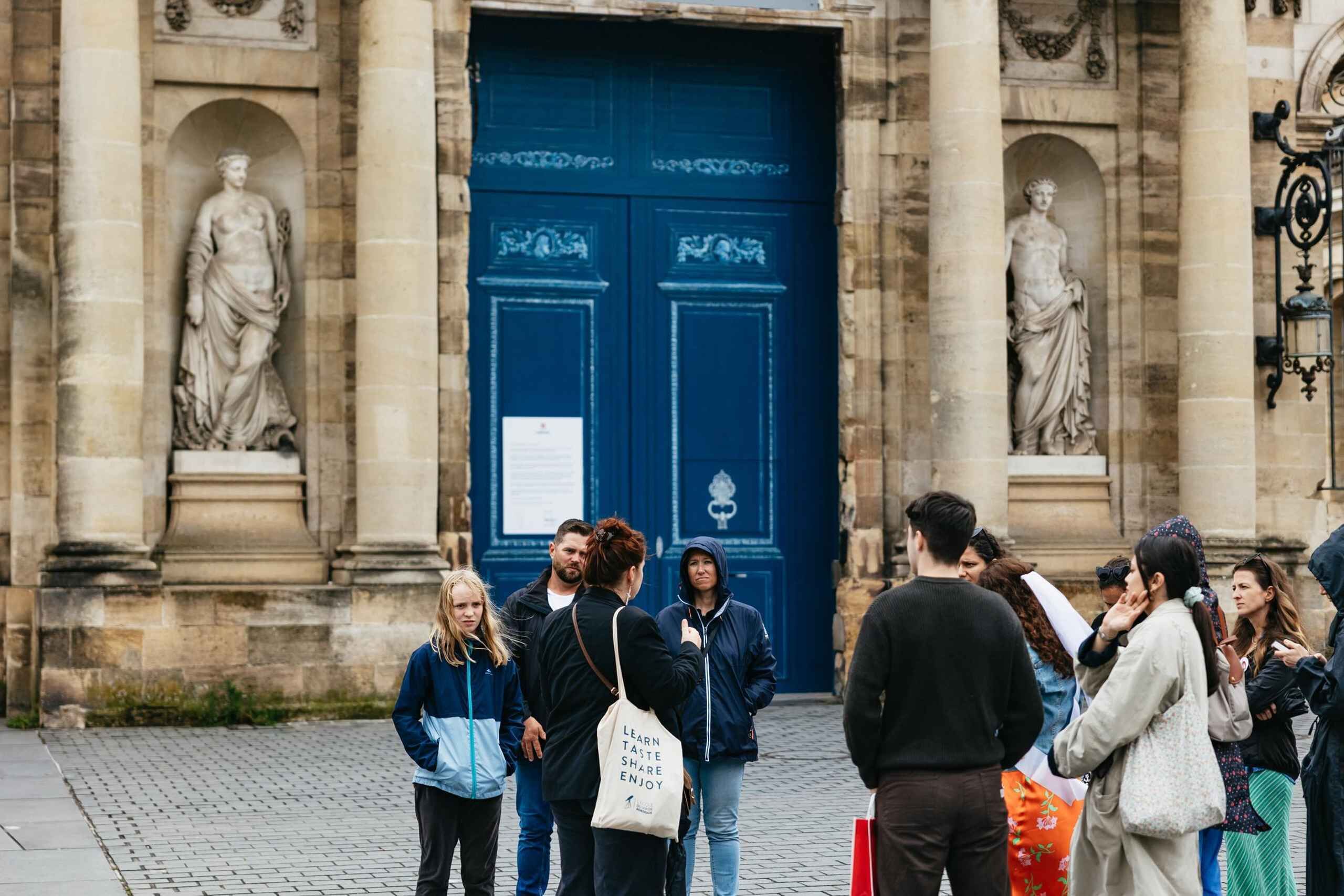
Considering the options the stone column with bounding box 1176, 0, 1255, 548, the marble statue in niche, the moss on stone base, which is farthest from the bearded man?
the stone column with bounding box 1176, 0, 1255, 548

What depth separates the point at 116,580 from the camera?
14008 millimetres

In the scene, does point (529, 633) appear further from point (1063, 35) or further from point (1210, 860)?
point (1063, 35)

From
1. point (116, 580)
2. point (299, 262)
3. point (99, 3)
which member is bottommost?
point (116, 580)

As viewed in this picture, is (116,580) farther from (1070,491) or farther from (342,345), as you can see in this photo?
(1070,491)

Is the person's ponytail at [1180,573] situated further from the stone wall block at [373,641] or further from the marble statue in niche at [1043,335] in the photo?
the marble statue in niche at [1043,335]

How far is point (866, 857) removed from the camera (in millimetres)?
5855

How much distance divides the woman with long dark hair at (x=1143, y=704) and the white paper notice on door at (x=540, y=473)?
10.1m

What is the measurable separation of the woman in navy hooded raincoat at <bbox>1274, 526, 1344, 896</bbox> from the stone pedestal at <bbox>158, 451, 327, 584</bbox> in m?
9.61

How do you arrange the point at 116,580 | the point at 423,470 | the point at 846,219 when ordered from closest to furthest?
1. the point at 116,580
2. the point at 423,470
3. the point at 846,219

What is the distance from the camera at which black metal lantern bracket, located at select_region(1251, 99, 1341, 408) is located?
17078mm

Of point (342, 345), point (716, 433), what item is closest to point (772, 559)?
point (716, 433)

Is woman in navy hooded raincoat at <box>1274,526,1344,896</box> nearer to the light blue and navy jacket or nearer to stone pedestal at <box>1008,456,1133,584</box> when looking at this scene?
the light blue and navy jacket

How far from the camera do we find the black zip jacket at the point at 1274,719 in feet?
23.9

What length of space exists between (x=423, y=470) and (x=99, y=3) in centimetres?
426
